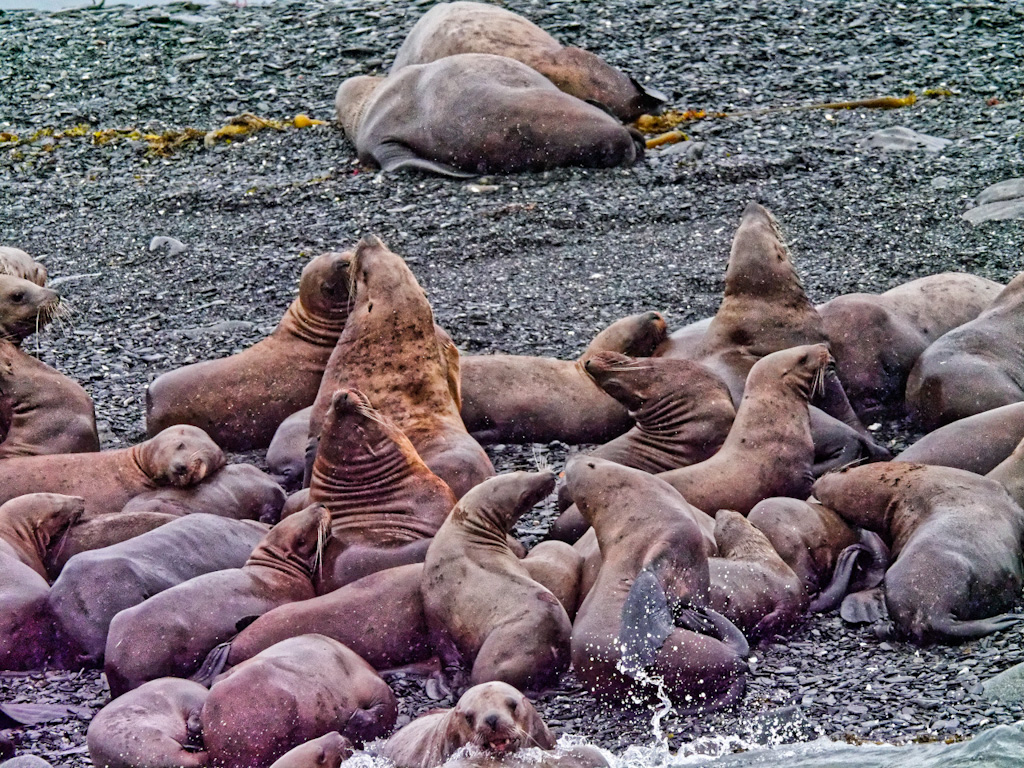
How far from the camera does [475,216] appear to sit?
11.1m

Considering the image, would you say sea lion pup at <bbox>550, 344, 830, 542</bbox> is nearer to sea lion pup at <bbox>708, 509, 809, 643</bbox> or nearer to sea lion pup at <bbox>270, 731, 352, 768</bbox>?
sea lion pup at <bbox>708, 509, 809, 643</bbox>

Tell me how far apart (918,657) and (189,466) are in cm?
334

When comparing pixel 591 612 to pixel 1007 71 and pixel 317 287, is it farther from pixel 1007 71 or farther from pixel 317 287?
pixel 1007 71

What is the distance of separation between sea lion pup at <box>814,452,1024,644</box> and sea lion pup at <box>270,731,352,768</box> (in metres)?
2.10

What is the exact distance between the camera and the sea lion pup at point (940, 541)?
5402 mm

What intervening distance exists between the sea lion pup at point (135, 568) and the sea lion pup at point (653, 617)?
1.52 metres

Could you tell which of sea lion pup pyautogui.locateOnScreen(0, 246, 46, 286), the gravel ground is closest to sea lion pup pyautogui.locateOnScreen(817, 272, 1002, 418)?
the gravel ground

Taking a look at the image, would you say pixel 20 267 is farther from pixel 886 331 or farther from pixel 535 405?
pixel 886 331

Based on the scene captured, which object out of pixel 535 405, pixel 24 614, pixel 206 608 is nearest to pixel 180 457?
pixel 24 614

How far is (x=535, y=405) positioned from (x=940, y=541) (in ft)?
8.66

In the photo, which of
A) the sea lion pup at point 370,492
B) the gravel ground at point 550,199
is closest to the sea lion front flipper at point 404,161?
the gravel ground at point 550,199

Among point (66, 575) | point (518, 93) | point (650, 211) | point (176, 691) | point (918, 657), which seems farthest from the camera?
point (518, 93)

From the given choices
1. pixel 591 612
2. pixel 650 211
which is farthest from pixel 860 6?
pixel 591 612

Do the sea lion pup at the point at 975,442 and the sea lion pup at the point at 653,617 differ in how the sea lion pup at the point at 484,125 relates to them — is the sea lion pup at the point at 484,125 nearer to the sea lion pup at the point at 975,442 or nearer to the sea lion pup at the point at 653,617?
the sea lion pup at the point at 975,442
